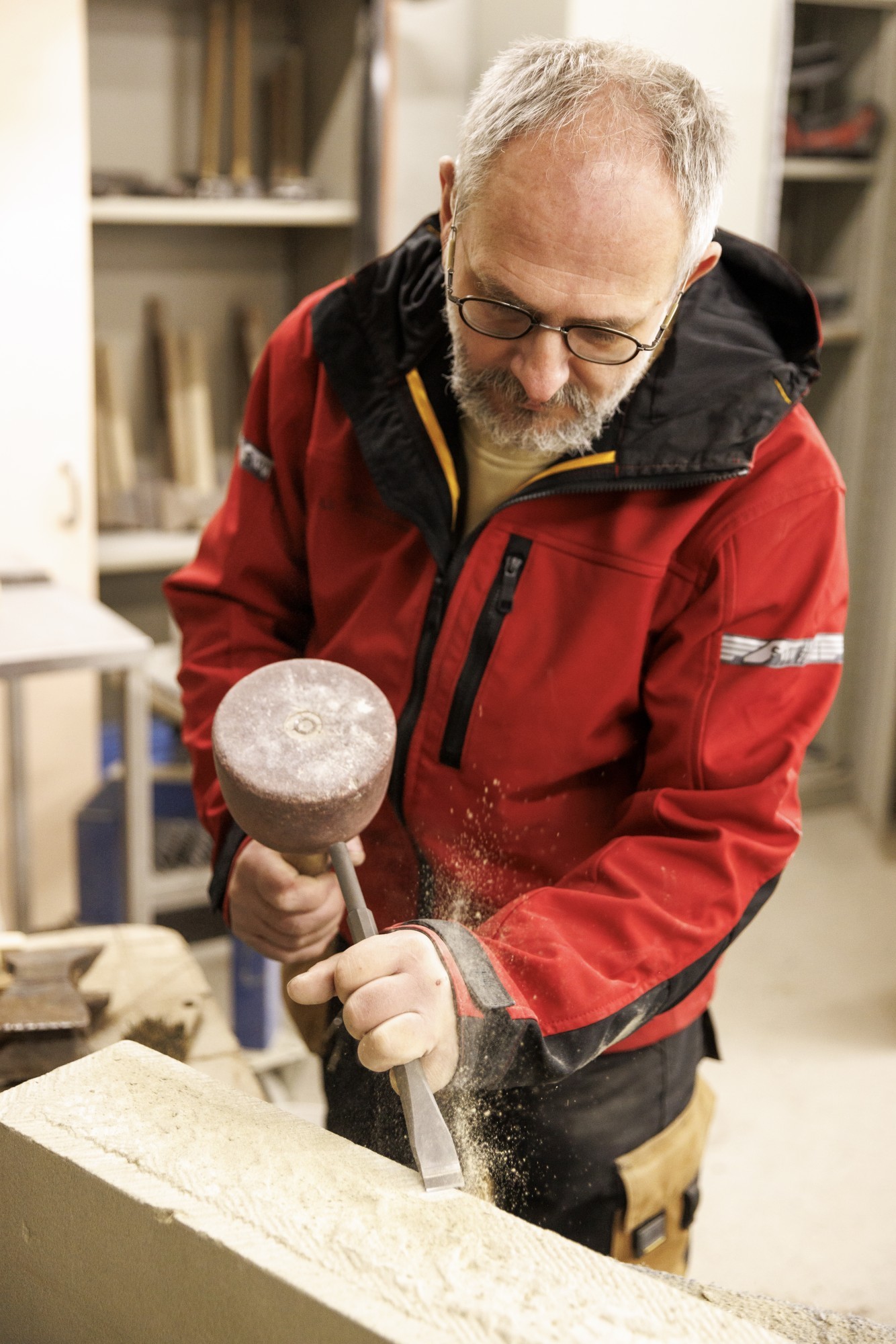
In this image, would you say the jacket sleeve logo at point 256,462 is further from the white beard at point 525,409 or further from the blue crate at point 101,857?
the blue crate at point 101,857

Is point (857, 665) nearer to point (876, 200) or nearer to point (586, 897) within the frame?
point (876, 200)

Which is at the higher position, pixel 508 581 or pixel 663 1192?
pixel 508 581

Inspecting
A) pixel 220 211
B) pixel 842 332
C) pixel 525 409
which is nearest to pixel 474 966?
pixel 525 409

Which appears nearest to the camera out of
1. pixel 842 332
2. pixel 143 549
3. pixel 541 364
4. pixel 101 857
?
pixel 541 364

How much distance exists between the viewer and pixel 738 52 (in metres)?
2.72

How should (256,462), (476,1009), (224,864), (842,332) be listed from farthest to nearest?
1. (842,332)
2. (256,462)
3. (224,864)
4. (476,1009)

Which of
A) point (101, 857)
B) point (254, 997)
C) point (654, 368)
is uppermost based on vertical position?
point (654, 368)

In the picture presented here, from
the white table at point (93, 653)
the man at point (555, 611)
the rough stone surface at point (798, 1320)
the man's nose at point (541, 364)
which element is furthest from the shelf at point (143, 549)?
the rough stone surface at point (798, 1320)

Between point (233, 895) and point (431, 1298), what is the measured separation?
0.53 m

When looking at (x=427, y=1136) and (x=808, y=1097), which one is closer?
(x=427, y=1136)

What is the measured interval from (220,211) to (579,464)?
1.94 metres

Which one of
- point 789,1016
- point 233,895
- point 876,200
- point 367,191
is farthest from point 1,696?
point 876,200

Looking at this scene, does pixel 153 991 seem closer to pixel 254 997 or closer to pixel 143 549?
pixel 254 997

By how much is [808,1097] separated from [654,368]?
1.99 metres
